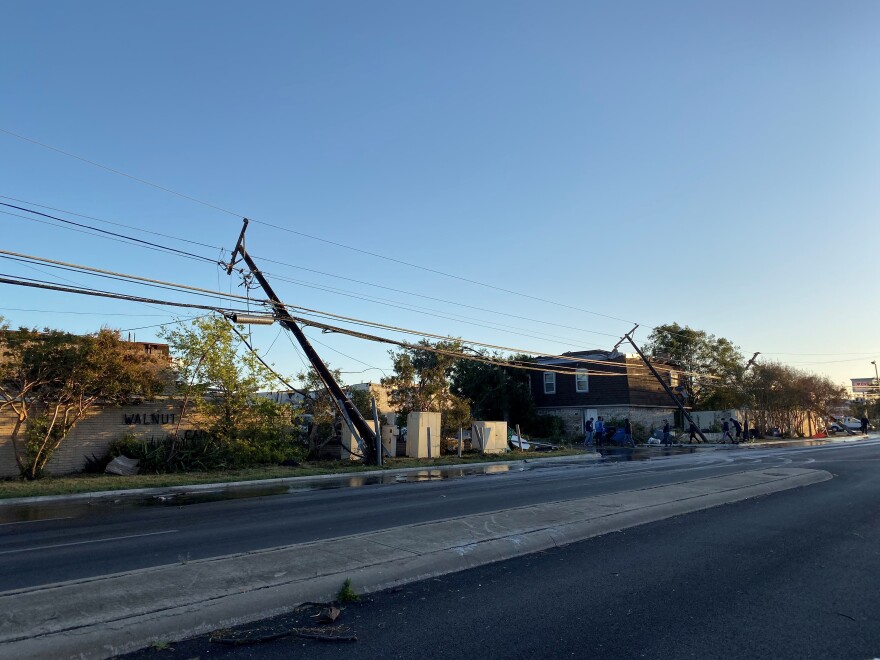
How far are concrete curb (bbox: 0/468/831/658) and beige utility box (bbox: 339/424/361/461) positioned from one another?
775 inches

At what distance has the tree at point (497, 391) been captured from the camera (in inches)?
1930

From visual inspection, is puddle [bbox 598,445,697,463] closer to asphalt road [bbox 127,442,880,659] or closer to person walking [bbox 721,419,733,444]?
person walking [bbox 721,419,733,444]

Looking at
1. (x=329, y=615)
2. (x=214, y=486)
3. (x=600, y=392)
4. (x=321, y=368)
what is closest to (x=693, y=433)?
(x=600, y=392)

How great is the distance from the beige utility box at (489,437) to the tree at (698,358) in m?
29.3

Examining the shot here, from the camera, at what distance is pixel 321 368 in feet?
86.3

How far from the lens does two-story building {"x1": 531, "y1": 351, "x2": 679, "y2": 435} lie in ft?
159

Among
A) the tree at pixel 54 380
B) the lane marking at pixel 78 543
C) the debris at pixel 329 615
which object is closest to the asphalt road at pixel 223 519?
the lane marking at pixel 78 543

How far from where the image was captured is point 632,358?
5056cm

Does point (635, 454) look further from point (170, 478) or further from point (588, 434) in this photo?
point (170, 478)

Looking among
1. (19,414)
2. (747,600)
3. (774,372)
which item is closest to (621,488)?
(747,600)

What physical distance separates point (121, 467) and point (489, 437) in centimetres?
1878

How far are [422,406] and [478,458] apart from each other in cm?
671

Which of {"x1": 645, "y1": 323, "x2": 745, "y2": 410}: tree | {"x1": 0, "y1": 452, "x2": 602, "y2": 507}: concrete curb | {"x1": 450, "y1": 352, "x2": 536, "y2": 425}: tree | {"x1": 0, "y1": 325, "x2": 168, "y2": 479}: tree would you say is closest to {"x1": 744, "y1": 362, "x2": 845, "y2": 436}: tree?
{"x1": 645, "y1": 323, "x2": 745, "y2": 410}: tree

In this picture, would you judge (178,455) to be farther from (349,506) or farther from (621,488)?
(621,488)
